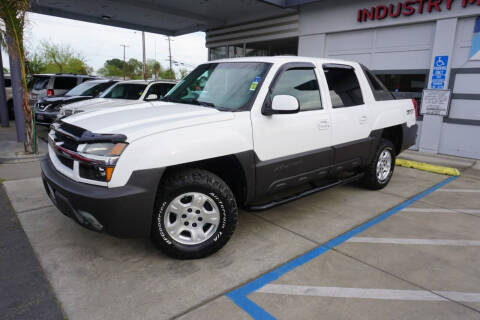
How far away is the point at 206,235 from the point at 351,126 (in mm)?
2423

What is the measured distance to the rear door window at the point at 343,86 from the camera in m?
4.15

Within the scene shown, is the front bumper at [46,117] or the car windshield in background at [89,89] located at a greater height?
the car windshield in background at [89,89]

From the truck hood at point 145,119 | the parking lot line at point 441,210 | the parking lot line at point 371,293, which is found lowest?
the parking lot line at point 371,293

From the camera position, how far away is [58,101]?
9.02 metres

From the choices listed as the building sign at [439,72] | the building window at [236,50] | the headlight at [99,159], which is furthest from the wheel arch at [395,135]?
the building window at [236,50]

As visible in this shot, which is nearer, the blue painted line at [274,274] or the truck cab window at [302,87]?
the blue painted line at [274,274]

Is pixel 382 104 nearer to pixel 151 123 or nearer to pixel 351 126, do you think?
pixel 351 126

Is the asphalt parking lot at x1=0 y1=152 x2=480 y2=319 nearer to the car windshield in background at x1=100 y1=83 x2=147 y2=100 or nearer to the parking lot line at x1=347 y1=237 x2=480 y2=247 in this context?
the parking lot line at x1=347 y1=237 x2=480 y2=247

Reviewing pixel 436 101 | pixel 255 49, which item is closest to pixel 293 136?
pixel 436 101

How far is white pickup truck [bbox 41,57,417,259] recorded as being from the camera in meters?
2.58

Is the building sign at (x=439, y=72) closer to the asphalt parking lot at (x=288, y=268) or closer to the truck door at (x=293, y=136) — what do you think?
the asphalt parking lot at (x=288, y=268)

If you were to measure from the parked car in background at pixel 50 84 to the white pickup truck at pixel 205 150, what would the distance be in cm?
914

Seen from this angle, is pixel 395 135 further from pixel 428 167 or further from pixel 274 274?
pixel 274 274

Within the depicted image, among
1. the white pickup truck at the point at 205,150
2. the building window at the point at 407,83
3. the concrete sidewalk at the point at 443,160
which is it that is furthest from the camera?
the building window at the point at 407,83
